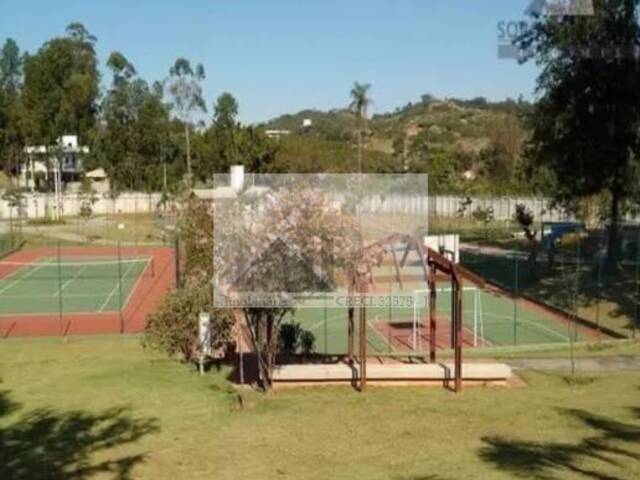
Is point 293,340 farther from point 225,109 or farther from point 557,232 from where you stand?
point 225,109

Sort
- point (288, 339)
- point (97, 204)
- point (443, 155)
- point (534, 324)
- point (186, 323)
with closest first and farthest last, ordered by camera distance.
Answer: point (186, 323), point (288, 339), point (534, 324), point (97, 204), point (443, 155)

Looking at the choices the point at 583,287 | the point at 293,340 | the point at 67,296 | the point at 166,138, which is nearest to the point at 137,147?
the point at 166,138

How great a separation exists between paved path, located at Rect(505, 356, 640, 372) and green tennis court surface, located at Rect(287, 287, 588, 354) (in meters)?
3.95

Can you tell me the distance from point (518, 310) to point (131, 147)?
61793 millimetres

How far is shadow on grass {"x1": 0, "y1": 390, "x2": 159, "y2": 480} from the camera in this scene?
11.3 meters

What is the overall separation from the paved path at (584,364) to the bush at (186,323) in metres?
5.95

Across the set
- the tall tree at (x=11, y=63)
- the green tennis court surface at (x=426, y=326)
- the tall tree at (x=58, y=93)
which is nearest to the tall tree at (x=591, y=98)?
the green tennis court surface at (x=426, y=326)

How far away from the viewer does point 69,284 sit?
38.1 meters

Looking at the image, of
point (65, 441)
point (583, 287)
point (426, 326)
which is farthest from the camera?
point (583, 287)

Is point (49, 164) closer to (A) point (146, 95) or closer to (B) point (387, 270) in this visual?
(A) point (146, 95)

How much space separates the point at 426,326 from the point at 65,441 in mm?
15536

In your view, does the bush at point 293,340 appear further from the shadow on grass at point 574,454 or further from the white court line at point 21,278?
the white court line at point 21,278

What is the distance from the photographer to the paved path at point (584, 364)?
Result: 18328mm

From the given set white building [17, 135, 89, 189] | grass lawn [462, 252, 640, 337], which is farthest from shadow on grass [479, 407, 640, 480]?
white building [17, 135, 89, 189]
